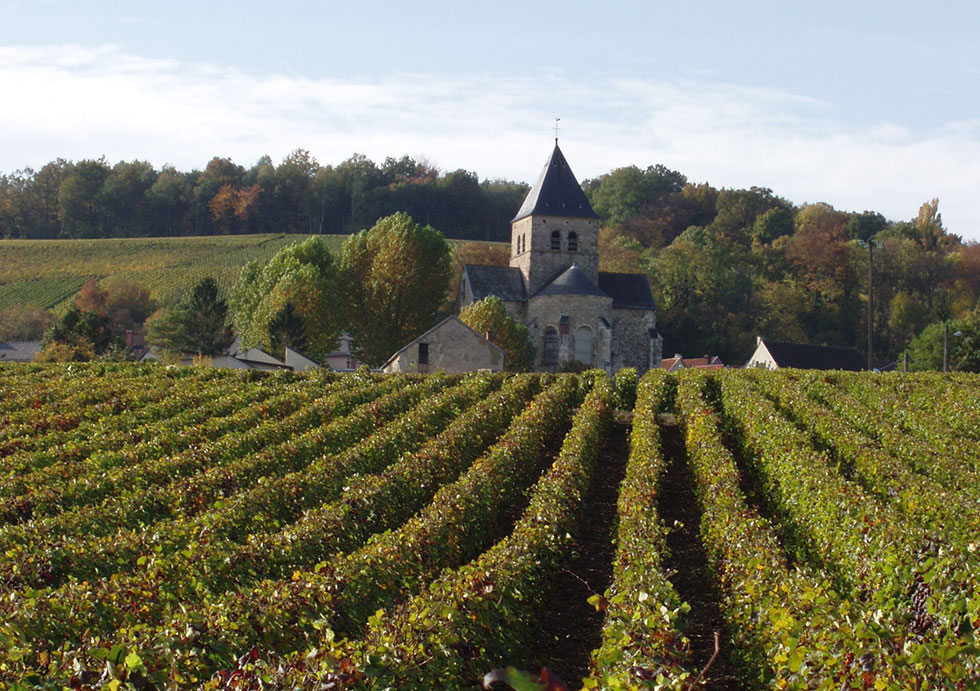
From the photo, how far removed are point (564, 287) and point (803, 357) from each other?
13.1m

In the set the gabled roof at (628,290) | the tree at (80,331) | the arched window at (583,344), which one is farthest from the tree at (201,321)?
the gabled roof at (628,290)

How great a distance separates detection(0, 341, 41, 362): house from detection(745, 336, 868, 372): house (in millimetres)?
38534

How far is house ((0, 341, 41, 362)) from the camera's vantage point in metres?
54.4

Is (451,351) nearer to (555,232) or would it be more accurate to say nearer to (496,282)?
(496,282)

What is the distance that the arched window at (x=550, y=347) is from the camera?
162 feet

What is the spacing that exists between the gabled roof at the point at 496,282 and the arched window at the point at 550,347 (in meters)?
2.77

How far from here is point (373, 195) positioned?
301 ft

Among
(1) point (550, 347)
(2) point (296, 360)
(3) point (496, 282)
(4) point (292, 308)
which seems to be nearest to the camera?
(2) point (296, 360)

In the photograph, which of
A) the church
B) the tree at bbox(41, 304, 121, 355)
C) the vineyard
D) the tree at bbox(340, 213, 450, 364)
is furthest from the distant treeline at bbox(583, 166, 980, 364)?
the vineyard

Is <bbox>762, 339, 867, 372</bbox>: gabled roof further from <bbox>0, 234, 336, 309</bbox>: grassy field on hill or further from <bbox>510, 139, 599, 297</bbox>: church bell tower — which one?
<bbox>0, 234, 336, 309</bbox>: grassy field on hill

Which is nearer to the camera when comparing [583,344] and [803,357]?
[583,344]

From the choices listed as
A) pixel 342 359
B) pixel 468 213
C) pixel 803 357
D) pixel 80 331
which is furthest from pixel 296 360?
pixel 468 213

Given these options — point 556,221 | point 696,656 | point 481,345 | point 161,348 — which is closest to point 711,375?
point 481,345

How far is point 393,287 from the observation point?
5200cm
